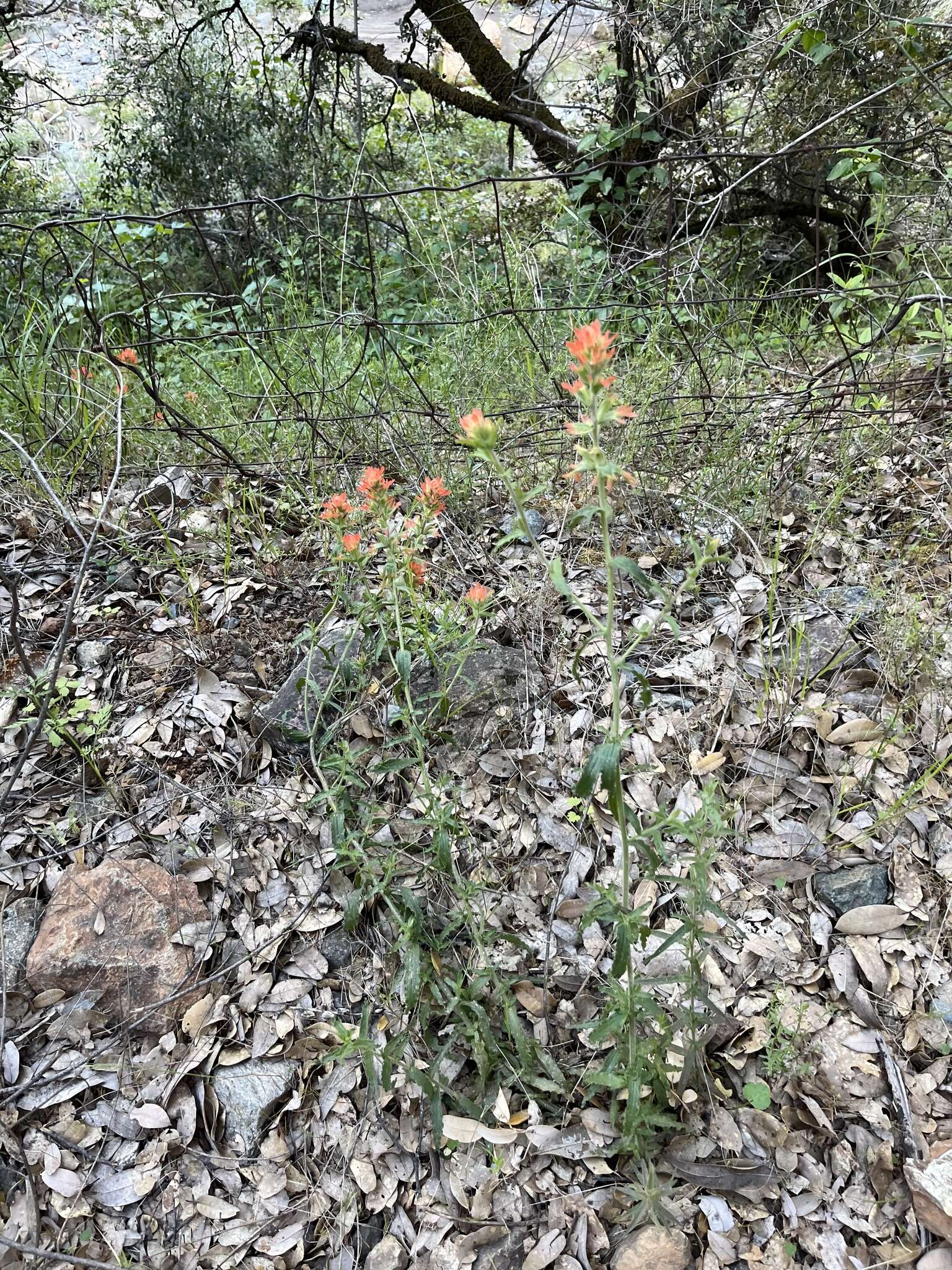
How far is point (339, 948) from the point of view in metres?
1.77

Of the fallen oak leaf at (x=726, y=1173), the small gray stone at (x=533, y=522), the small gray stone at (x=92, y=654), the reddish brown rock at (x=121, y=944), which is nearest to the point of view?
Answer: the fallen oak leaf at (x=726, y=1173)

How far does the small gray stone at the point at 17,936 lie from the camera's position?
5.60 ft

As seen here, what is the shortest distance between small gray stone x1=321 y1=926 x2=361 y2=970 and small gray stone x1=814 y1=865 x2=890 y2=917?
1072 millimetres

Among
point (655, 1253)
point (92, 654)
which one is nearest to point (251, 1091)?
point (655, 1253)

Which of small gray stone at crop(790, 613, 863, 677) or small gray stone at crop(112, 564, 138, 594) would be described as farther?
small gray stone at crop(112, 564, 138, 594)

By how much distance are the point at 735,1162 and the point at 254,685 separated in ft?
5.18

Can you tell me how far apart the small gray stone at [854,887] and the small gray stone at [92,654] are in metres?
1.99

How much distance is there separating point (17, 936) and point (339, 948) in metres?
0.73

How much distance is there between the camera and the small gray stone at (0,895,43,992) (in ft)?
5.60

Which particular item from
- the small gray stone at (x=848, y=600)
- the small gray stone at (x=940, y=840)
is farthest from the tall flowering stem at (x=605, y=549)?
the small gray stone at (x=848, y=600)

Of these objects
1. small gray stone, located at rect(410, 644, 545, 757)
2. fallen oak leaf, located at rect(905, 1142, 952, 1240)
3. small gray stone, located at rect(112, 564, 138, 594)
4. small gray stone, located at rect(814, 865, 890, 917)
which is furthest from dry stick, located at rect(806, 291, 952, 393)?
small gray stone, located at rect(112, 564, 138, 594)

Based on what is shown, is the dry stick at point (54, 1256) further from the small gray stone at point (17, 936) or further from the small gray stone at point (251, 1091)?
the small gray stone at point (17, 936)

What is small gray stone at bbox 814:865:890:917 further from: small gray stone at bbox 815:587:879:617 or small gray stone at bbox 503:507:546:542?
small gray stone at bbox 503:507:546:542

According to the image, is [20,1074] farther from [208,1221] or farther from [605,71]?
[605,71]
